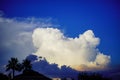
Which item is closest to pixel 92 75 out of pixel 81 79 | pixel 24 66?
pixel 81 79

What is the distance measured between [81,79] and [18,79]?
33.1 meters

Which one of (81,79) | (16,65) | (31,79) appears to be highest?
(16,65)

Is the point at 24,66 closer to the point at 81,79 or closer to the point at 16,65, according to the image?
the point at 16,65

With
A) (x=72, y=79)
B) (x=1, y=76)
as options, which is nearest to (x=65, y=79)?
(x=72, y=79)

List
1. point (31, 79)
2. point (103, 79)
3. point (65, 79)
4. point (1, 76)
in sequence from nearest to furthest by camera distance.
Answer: point (31, 79) → point (1, 76) → point (65, 79) → point (103, 79)

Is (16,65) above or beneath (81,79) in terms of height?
above

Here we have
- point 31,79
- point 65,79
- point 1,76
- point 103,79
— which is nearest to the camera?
point 31,79

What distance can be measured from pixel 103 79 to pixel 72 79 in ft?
50.7

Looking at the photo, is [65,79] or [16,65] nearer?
[65,79]

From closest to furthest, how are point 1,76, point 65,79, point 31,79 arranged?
point 31,79
point 1,76
point 65,79

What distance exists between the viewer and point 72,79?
77750 mm

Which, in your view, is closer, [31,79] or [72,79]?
[31,79]

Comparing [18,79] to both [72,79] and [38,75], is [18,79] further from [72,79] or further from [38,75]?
[72,79]

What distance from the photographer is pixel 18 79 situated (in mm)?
62062
